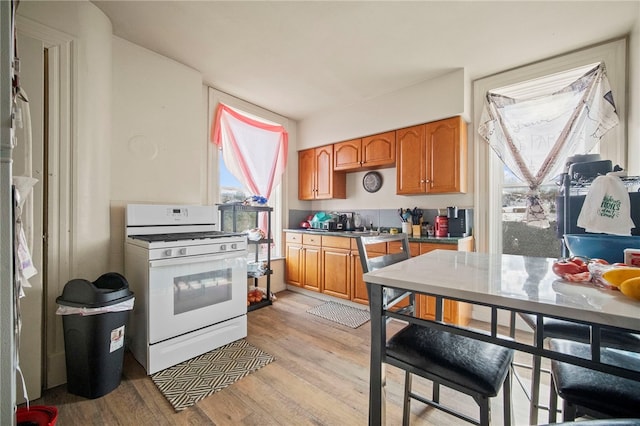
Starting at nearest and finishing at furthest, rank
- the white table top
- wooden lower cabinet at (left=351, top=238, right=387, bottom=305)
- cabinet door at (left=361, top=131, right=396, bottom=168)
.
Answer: the white table top
wooden lower cabinet at (left=351, top=238, right=387, bottom=305)
cabinet door at (left=361, top=131, right=396, bottom=168)

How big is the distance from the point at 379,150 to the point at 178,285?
2641 millimetres

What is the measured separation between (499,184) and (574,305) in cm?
255

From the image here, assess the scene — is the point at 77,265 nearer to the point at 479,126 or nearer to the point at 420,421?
the point at 420,421

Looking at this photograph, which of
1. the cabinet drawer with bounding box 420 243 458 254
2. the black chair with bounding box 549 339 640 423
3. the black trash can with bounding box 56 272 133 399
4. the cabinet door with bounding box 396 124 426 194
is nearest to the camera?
the black chair with bounding box 549 339 640 423

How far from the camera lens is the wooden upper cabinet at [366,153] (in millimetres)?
3227

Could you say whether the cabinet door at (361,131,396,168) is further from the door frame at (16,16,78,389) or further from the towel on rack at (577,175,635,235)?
the door frame at (16,16,78,389)

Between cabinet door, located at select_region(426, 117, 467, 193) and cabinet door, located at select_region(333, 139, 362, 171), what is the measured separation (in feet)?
3.01

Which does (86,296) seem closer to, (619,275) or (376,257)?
(376,257)

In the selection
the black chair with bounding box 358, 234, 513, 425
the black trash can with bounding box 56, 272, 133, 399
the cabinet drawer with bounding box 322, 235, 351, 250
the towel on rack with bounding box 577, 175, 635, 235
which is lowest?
the black trash can with bounding box 56, 272, 133, 399

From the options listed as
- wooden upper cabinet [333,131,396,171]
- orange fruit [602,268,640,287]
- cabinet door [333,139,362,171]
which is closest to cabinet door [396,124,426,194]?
wooden upper cabinet [333,131,396,171]

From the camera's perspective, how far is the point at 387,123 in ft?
10.6

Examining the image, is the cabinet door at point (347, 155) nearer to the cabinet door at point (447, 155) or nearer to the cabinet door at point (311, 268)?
the cabinet door at point (447, 155)

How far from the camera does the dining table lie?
0.66 m

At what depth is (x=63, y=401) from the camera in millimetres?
1602
